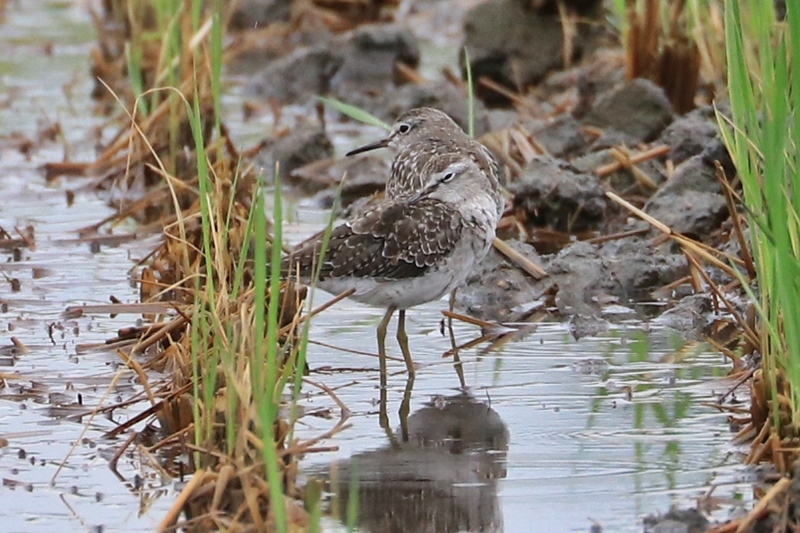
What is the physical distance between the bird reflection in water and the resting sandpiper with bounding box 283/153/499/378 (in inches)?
29.8

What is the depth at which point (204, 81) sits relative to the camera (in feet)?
33.5

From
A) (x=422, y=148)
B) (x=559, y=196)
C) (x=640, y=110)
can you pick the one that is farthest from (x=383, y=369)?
(x=640, y=110)

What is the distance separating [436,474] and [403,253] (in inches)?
67.1

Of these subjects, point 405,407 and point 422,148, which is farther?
point 422,148

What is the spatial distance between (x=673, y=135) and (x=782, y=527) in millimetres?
5255

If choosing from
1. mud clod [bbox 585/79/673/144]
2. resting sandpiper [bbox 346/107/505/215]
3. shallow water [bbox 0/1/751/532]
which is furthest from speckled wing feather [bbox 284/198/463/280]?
mud clod [bbox 585/79/673/144]

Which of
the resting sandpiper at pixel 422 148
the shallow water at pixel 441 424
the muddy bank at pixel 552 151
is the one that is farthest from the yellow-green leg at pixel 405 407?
the resting sandpiper at pixel 422 148

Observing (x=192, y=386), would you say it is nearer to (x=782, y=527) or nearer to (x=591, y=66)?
(x=782, y=527)

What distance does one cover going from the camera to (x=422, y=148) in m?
8.71

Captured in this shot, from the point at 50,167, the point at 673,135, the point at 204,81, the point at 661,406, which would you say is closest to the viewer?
the point at 661,406

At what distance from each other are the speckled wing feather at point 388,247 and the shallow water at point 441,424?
44 centimetres

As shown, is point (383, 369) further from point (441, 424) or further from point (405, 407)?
point (441, 424)

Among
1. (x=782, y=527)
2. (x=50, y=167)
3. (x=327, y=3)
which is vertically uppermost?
(x=327, y=3)

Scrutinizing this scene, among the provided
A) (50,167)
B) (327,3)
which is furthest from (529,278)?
(327,3)
